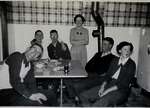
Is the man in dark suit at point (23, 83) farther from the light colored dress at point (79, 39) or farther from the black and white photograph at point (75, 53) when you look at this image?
the light colored dress at point (79, 39)

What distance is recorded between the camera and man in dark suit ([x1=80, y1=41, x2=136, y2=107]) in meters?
1.01

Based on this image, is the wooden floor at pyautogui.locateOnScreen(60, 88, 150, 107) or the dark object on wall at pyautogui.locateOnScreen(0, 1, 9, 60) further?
the wooden floor at pyautogui.locateOnScreen(60, 88, 150, 107)

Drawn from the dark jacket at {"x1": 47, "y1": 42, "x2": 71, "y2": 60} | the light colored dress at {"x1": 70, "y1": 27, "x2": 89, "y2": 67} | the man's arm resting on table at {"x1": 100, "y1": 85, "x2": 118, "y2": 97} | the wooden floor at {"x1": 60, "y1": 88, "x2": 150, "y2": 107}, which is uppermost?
the light colored dress at {"x1": 70, "y1": 27, "x2": 89, "y2": 67}

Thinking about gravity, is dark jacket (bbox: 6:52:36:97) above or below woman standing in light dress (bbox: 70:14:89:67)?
below

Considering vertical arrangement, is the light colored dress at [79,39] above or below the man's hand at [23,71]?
above

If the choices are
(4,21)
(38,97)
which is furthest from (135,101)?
(4,21)

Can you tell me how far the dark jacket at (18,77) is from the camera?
101 centimetres

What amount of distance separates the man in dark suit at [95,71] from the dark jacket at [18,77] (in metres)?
0.22

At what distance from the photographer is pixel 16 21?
95 cm

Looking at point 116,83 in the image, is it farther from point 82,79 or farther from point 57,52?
point 57,52

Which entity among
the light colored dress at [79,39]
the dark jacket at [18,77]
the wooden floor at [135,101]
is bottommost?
the wooden floor at [135,101]

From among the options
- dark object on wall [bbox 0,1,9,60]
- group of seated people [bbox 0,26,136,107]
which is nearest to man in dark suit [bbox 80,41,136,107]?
group of seated people [bbox 0,26,136,107]

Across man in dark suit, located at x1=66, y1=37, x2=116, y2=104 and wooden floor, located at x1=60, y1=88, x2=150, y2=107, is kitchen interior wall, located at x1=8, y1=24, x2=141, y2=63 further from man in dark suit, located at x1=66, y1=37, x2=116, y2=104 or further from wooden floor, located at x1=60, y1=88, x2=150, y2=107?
wooden floor, located at x1=60, y1=88, x2=150, y2=107

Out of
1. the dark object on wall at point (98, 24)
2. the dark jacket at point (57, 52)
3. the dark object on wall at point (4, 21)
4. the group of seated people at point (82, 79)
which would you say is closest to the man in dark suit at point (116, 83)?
the group of seated people at point (82, 79)
